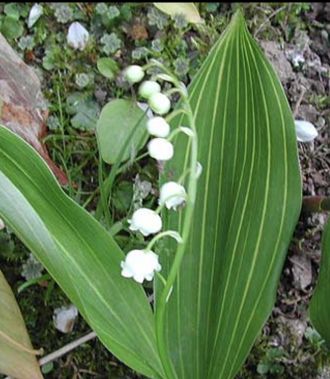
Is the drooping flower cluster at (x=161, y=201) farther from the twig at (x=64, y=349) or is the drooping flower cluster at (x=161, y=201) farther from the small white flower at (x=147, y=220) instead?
the twig at (x=64, y=349)

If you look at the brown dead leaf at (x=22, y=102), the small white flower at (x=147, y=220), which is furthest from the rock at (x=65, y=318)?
the small white flower at (x=147, y=220)

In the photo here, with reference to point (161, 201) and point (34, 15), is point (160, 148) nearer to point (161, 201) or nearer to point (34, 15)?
point (161, 201)

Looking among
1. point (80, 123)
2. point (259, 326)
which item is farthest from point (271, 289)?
point (80, 123)

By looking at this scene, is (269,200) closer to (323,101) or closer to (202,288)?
(202,288)

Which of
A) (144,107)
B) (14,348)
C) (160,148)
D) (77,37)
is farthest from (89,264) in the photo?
(77,37)

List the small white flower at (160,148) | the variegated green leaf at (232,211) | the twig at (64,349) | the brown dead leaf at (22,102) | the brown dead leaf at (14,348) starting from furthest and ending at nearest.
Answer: the brown dead leaf at (22,102), the twig at (64,349), the variegated green leaf at (232,211), the brown dead leaf at (14,348), the small white flower at (160,148)
